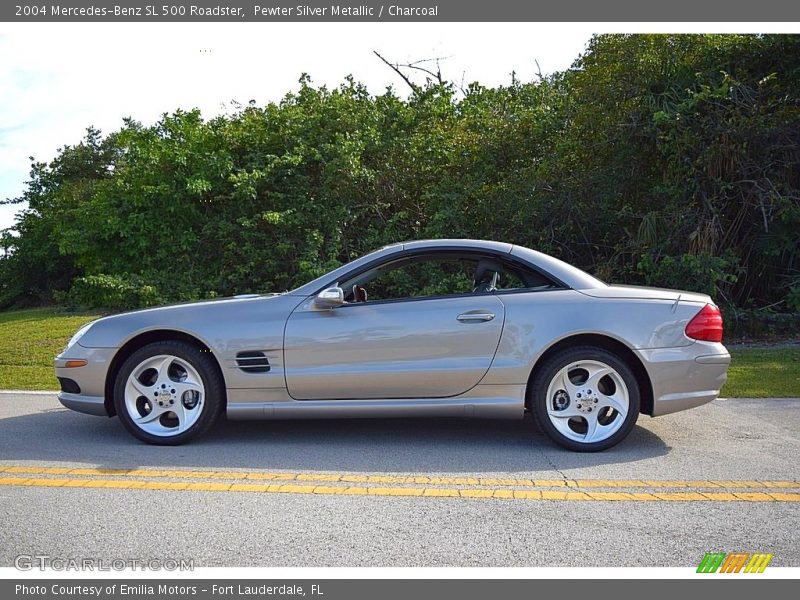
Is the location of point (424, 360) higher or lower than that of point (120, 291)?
lower

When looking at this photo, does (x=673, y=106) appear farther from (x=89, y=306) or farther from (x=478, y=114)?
(x=89, y=306)

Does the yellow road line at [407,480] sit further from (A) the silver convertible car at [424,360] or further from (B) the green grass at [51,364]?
(B) the green grass at [51,364]

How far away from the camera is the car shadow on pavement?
511 cm

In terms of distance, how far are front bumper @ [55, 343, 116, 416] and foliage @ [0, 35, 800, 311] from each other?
7.61m

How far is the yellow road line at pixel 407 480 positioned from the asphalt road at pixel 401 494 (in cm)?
2

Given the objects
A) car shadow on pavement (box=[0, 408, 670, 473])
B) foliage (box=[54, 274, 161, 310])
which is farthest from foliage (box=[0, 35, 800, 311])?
car shadow on pavement (box=[0, 408, 670, 473])

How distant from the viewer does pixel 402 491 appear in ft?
14.8

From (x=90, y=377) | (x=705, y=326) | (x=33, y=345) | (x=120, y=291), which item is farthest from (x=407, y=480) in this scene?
(x=120, y=291)

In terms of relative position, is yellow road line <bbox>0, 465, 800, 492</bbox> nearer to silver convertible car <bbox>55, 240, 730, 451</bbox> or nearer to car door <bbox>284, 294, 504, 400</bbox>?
silver convertible car <bbox>55, 240, 730, 451</bbox>

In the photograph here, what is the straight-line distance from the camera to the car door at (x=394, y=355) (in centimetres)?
544

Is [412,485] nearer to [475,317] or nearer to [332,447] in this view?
[332,447]

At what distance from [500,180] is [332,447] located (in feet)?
29.3

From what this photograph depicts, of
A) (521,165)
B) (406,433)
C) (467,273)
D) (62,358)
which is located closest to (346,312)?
(406,433)

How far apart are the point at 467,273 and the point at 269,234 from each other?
15.1 feet
